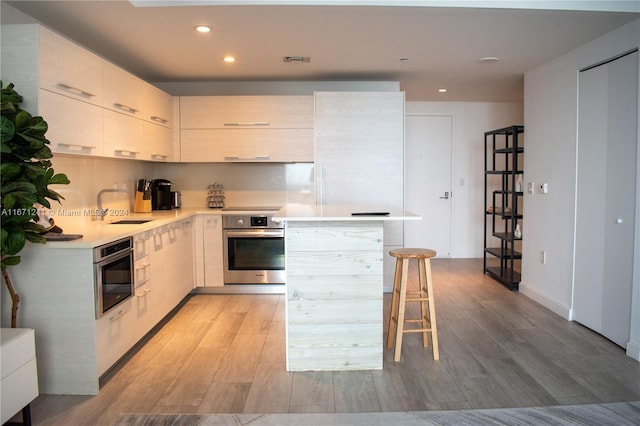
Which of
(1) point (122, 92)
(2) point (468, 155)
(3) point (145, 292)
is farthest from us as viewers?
(2) point (468, 155)

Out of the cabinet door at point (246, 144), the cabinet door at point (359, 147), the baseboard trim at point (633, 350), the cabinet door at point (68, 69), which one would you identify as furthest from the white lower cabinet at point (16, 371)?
the baseboard trim at point (633, 350)

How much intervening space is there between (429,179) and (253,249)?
10.6 feet

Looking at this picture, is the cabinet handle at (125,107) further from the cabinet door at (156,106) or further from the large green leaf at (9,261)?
the large green leaf at (9,261)

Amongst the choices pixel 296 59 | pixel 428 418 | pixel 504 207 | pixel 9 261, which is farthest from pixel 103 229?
pixel 504 207

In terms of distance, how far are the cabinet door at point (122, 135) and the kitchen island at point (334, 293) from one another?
1.50 m

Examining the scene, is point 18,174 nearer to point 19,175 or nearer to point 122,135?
point 19,175

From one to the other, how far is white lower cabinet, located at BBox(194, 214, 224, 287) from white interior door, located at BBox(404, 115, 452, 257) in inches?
122

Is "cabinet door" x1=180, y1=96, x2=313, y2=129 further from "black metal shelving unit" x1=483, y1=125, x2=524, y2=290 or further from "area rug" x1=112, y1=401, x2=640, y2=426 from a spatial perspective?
"area rug" x1=112, y1=401, x2=640, y2=426

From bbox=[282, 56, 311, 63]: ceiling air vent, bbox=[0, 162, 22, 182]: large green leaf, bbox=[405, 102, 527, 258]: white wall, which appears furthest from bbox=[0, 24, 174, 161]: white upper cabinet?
A: bbox=[405, 102, 527, 258]: white wall

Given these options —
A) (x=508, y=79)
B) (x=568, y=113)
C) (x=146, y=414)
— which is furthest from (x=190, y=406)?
(x=508, y=79)

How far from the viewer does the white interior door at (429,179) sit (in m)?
6.73

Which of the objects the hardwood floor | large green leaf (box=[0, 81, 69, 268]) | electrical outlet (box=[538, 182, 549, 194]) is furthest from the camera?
electrical outlet (box=[538, 182, 549, 194])

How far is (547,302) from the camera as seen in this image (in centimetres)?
422

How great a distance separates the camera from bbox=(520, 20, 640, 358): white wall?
12.4ft
